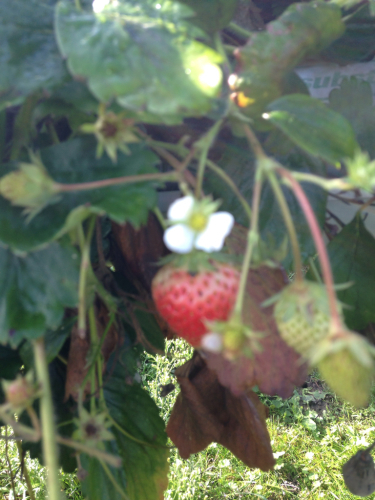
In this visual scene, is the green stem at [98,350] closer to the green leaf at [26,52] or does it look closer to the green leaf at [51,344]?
the green leaf at [51,344]

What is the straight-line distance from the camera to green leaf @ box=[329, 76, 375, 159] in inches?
18.3

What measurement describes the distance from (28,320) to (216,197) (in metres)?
0.19

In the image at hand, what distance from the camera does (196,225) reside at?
248 mm

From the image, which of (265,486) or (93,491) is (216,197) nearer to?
(93,491)

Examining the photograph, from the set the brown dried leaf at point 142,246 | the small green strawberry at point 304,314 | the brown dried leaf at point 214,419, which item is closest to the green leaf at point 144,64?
the small green strawberry at point 304,314

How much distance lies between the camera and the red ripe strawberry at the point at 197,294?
33 centimetres

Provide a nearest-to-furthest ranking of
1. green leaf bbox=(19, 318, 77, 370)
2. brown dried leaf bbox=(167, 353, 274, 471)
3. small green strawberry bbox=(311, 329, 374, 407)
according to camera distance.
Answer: small green strawberry bbox=(311, 329, 374, 407), green leaf bbox=(19, 318, 77, 370), brown dried leaf bbox=(167, 353, 274, 471)

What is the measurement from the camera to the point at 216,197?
42 centimetres

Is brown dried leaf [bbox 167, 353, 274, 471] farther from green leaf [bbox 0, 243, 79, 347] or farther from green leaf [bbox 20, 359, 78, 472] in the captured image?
green leaf [bbox 0, 243, 79, 347]

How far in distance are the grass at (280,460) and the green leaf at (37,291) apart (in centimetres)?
112

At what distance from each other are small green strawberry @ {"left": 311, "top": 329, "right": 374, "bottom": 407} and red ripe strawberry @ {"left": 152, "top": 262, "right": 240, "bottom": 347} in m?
0.10

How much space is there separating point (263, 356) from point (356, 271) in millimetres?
172

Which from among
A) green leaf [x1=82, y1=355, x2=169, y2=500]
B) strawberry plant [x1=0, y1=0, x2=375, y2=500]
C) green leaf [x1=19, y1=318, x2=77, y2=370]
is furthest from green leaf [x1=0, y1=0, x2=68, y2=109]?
green leaf [x1=82, y1=355, x2=169, y2=500]

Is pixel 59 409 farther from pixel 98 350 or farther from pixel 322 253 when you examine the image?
pixel 322 253
